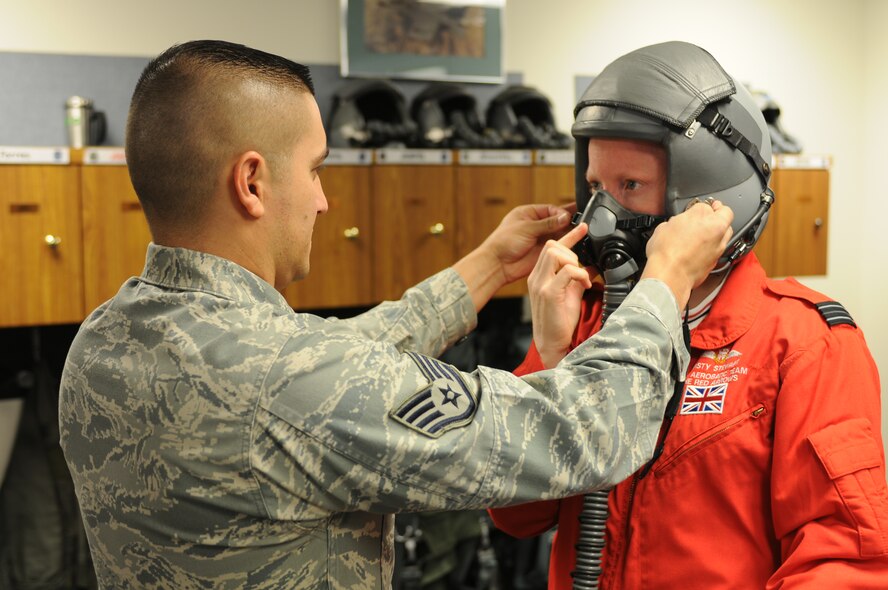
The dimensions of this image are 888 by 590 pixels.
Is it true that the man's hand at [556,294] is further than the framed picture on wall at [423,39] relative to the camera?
No

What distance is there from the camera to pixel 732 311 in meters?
1.57

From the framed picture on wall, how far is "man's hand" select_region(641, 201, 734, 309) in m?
3.00

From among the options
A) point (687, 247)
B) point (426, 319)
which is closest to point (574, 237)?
point (687, 247)

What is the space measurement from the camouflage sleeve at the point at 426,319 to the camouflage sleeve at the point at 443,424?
0.61 meters

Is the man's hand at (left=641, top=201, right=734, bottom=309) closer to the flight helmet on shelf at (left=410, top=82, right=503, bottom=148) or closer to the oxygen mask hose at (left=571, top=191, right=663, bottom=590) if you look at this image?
the oxygen mask hose at (left=571, top=191, right=663, bottom=590)

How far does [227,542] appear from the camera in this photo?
1274mm

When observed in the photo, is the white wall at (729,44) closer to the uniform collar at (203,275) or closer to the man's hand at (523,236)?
the man's hand at (523,236)

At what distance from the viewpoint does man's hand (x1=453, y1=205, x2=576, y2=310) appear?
202cm

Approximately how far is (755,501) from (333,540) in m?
0.72

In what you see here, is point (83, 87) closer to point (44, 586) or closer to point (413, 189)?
point (413, 189)

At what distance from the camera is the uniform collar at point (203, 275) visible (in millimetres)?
1343

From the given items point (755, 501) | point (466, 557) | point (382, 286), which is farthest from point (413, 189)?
point (755, 501)

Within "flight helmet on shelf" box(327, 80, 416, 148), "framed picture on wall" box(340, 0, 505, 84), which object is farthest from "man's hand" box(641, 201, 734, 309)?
"framed picture on wall" box(340, 0, 505, 84)

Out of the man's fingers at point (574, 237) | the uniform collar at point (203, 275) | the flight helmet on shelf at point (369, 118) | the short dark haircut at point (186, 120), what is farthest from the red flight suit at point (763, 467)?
the flight helmet on shelf at point (369, 118)
